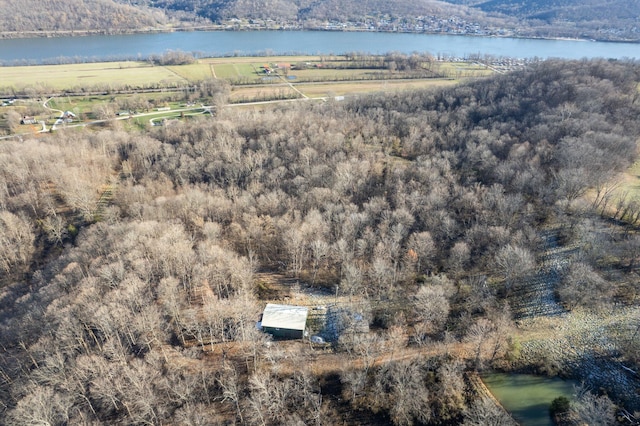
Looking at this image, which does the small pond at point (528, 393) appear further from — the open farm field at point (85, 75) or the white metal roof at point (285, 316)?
the open farm field at point (85, 75)

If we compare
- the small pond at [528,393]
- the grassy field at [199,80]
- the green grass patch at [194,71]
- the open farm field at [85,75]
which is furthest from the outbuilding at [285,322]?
the open farm field at [85,75]

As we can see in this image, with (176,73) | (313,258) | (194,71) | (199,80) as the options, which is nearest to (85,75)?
(176,73)

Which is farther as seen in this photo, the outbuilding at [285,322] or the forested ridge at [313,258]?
the outbuilding at [285,322]

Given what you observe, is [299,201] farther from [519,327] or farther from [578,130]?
[578,130]

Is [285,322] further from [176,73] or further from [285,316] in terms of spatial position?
[176,73]

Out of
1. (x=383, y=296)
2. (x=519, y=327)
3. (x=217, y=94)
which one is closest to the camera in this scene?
(x=519, y=327)

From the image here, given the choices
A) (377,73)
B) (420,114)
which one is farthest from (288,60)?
(420,114)

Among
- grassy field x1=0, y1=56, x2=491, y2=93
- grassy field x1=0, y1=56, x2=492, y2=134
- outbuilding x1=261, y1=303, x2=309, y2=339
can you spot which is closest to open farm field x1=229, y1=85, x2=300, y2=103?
grassy field x1=0, y1=56, x2=492, y2=134
